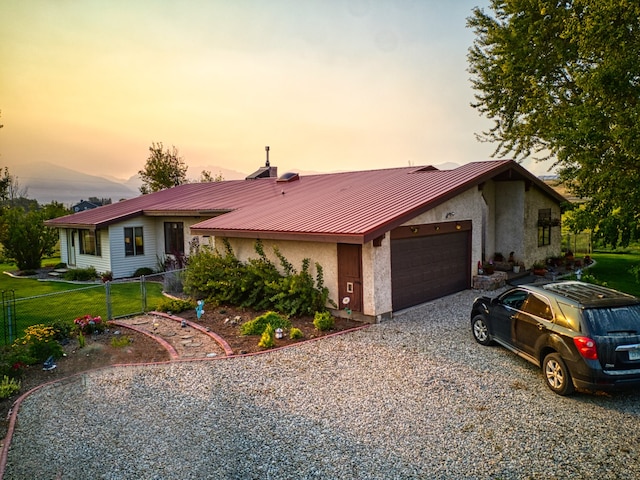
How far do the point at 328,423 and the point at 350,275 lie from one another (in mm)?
5805

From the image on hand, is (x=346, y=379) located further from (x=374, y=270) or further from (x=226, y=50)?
(x=226, y=50)

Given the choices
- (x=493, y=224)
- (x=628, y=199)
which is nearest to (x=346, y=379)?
(x=628, y=199)

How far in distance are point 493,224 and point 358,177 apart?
20.7 feet

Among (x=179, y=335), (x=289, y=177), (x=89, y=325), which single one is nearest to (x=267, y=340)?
(x=179, y=335)

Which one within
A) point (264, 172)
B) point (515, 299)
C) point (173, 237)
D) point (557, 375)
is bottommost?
point (557, 375)

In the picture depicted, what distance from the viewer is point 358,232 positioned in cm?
1057

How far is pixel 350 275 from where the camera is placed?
11.7 meters

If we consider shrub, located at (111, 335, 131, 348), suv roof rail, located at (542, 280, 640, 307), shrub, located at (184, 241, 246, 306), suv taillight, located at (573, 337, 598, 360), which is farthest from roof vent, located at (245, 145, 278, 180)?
suv taillight, located at (573, 337, 598, 360)

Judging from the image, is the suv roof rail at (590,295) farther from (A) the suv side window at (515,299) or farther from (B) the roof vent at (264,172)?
(B) the roof vent at (264,172)

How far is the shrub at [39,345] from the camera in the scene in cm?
899

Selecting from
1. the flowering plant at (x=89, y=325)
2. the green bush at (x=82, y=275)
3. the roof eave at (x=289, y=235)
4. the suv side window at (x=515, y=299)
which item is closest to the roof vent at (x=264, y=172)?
the green bush at (x=82, y=275)

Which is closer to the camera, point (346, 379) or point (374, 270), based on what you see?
point (346, 379)

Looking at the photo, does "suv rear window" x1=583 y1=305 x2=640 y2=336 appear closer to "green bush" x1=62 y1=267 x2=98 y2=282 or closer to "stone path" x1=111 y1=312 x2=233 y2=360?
"stone path" x1=111 y1=312 x2=233 y2=360

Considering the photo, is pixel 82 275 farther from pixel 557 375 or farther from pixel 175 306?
pixel 557 375
